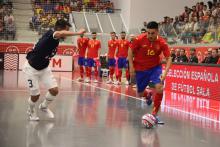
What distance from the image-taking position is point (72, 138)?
672 cm

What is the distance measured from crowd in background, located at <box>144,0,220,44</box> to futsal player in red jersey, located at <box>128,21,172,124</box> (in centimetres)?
1096

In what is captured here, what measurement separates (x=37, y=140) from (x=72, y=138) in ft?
1.82

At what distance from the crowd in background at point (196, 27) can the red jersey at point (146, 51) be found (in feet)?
36.0

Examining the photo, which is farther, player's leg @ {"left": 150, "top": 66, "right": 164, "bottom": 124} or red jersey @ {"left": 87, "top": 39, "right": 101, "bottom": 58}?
red jersey @ {"left": 87, "top": 39, "right": 101, "bottom": 58}

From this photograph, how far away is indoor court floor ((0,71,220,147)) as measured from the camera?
6582 mm

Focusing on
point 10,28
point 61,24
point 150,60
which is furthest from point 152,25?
point 10,28

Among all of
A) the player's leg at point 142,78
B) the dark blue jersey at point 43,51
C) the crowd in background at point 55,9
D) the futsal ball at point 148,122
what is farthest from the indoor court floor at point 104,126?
the crowd in background at point 55,9

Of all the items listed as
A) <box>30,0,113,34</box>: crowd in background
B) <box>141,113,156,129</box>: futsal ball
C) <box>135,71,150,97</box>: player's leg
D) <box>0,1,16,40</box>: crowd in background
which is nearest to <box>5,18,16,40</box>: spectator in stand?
<box>0,1,16,40</box>: crowd in background

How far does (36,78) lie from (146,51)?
2098 mm

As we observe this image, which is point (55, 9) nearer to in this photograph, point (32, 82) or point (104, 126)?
point (32, 82)

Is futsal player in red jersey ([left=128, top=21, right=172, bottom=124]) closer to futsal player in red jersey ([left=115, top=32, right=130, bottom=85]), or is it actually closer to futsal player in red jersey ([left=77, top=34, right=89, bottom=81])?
futsal player in red jersey ([left=115, top=32, right=130, bottom=85])

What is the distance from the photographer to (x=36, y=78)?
8.42 meters

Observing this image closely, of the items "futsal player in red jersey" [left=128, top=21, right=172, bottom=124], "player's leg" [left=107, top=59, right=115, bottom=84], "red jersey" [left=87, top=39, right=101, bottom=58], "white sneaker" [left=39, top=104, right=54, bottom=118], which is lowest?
"player's leg" [left=107, top=59, right=115, bottom=84]

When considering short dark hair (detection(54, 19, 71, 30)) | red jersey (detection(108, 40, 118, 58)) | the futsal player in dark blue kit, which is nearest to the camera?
short dark hair (detection(54, 19, 71, 30))
